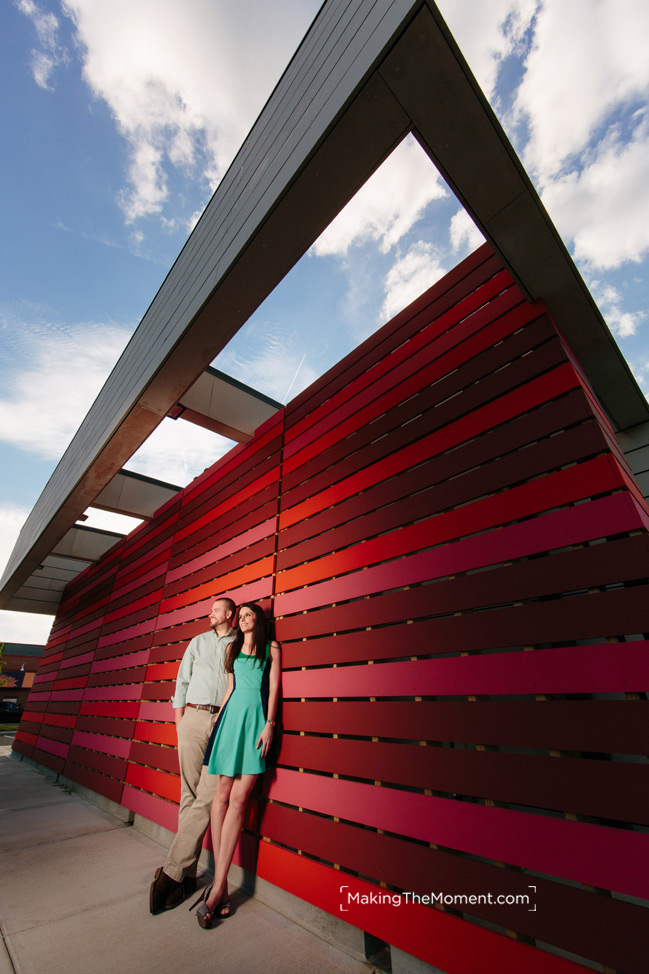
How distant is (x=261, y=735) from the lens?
7.50 ft

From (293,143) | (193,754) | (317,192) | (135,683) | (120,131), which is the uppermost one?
(120,131)

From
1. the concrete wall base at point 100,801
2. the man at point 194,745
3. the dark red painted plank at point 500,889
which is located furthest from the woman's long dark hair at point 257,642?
the concrete wall base at point 100,801

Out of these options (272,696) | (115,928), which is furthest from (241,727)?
(115,928)

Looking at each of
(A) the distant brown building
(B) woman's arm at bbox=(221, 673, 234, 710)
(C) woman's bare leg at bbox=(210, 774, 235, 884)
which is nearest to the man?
(C) woman's bare leg at bbox=(210, 774, 235, 884)

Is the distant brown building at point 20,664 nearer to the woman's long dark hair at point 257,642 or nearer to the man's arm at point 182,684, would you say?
the man's arm at point 182,684

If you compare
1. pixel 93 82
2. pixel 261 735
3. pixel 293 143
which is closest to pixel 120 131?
pixel 93 82

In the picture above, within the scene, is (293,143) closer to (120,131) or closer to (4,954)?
(120,131)

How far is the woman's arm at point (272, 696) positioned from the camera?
2.27m

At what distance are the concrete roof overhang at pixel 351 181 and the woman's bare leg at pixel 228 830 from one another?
120 inches

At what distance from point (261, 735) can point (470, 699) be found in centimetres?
135

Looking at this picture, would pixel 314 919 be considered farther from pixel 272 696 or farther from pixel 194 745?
pixel 194 745

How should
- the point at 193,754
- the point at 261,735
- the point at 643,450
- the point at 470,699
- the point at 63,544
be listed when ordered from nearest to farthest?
the point at 470,699 → the point at 261,735 → the point at 193,754 → the point at 643,450 → the point at 63,544

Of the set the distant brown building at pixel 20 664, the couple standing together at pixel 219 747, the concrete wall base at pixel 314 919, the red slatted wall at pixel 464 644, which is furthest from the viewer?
the distant brown building at pixel 20 664

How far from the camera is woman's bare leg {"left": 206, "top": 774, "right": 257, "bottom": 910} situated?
1990 millimetres
